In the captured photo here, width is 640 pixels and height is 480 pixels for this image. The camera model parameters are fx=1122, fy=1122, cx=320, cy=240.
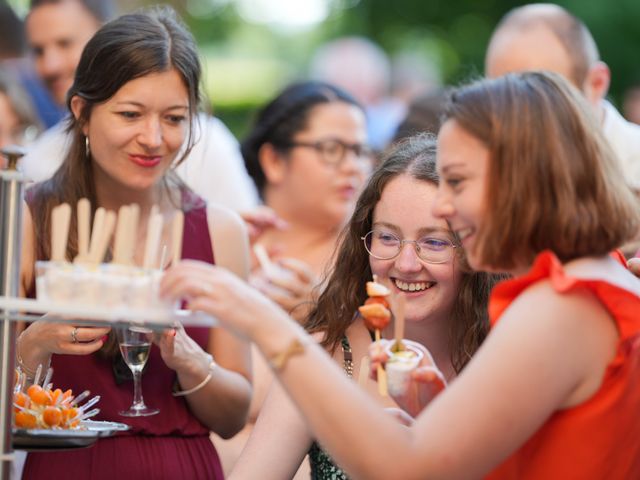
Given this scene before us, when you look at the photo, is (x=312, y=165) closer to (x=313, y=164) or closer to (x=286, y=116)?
(x=313, y=164)

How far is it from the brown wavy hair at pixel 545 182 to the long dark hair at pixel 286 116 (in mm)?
3594

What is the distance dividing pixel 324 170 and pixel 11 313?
3768 mm

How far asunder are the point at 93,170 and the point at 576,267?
2118 mm

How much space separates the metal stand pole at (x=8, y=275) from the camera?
257 centimetres

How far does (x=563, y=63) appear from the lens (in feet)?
18.4

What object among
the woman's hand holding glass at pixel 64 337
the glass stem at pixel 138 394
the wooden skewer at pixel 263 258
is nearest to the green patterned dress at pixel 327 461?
the glass stem at pixel 138 394

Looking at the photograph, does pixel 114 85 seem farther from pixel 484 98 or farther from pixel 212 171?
pixel 212 171

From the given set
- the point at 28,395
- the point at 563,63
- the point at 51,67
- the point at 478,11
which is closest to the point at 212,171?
the point at 51,67

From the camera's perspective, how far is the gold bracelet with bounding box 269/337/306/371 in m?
2.52

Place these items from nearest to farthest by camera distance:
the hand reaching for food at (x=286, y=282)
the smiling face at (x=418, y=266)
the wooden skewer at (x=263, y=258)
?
the smiling face at (x=418, y=266) → the hand reaching for food at (x=286, y=282) → the wooden skewer at (x=263, y=258)

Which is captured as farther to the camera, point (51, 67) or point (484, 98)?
point (51, 67)

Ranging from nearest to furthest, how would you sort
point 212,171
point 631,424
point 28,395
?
point 631,424 → point 28,395 → point 212,171

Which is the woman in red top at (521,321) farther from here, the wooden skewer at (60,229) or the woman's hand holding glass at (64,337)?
the woman's hand holding glass at (64,337)

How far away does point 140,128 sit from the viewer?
395 centimetres
